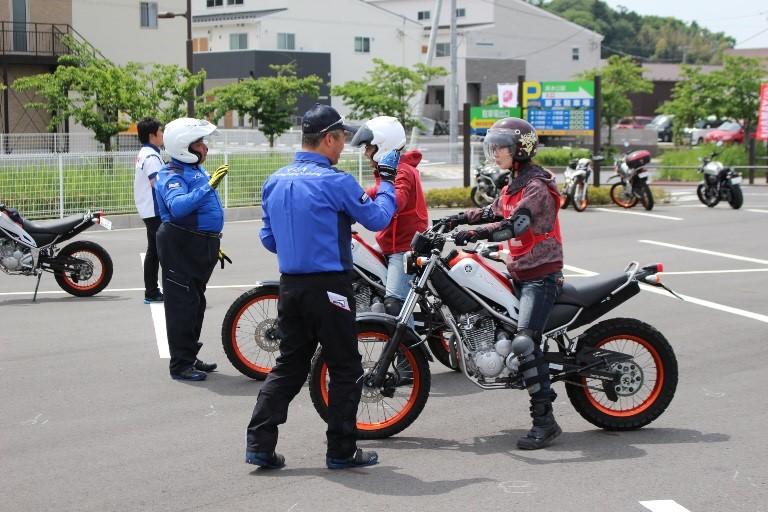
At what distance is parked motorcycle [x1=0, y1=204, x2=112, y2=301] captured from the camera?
12.3 meters

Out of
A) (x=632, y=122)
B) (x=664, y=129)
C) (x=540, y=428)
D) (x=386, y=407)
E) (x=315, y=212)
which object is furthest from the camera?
(x=632, y=122)

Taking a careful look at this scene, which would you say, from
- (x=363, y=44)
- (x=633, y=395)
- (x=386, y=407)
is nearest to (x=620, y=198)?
(x=633, y=395)

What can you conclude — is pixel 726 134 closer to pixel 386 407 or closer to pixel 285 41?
pixel 285 41

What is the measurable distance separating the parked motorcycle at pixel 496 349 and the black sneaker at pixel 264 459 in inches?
22.4

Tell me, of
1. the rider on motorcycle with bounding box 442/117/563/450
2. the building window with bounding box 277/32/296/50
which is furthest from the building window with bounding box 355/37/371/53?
the rider on motorcycle with bounding box 442/117/563/450

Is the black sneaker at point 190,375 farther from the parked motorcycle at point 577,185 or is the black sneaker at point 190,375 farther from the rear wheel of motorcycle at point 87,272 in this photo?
the parked motorcycle at point 577,185

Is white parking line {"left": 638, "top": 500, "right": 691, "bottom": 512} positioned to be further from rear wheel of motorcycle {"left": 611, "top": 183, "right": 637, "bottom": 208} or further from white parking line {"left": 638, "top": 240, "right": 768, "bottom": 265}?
rear wheel of motorcycle {"left": 611, "top": 183, "right": 637, "bottom": 208}

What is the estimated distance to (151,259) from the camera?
1147 centimetres

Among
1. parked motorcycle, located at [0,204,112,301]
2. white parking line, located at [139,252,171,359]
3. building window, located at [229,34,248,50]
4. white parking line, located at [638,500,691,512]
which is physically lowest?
white parking line, located at [638,500,691,512]

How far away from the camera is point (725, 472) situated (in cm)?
611

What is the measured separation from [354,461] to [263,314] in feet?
8.00

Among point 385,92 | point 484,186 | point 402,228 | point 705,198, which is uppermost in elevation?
point 385,92

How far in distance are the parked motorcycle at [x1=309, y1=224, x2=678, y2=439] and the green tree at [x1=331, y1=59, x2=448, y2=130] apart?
103 ft

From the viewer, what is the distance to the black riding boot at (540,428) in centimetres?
655
